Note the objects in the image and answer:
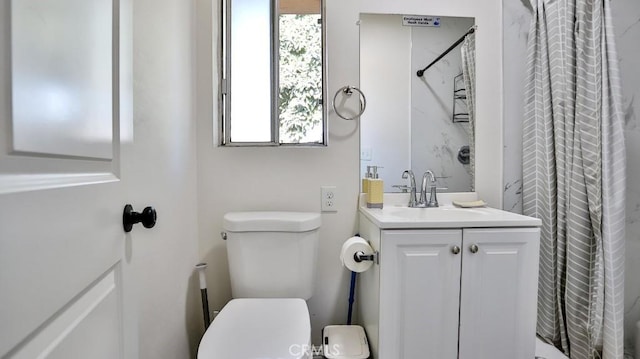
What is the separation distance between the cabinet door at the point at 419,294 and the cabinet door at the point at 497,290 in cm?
4

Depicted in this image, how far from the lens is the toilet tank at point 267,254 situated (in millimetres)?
1261

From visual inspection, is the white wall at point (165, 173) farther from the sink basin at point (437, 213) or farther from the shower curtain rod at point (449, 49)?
the shower curtain rod at point (449, 49)

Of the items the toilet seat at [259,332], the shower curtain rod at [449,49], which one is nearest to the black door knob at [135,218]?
the toilet seat at [259,332]

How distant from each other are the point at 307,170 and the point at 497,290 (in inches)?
37.0

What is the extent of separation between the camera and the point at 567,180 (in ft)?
4.16

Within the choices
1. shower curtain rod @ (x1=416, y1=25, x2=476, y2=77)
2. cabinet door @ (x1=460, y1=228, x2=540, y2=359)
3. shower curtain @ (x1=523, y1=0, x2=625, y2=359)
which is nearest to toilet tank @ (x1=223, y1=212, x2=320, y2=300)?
cabinet door @ (x1=460, y1=228, x2=540, y2=359)

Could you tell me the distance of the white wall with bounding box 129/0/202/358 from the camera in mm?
869

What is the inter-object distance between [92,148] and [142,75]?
493 millimetres

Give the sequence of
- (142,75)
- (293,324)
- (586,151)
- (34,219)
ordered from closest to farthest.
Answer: (34,219), (142,75), (293,324), (586,151)

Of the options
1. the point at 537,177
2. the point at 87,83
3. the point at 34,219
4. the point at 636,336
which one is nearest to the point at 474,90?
the point at 537,177

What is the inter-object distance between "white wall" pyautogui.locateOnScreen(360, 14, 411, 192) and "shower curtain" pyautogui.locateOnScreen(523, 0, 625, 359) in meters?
0.59

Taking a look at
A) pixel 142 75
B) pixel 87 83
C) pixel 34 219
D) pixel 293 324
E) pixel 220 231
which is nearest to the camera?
pixel 34 219

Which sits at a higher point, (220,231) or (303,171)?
(303,171)

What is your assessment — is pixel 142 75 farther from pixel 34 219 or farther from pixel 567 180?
pixel 567 180
